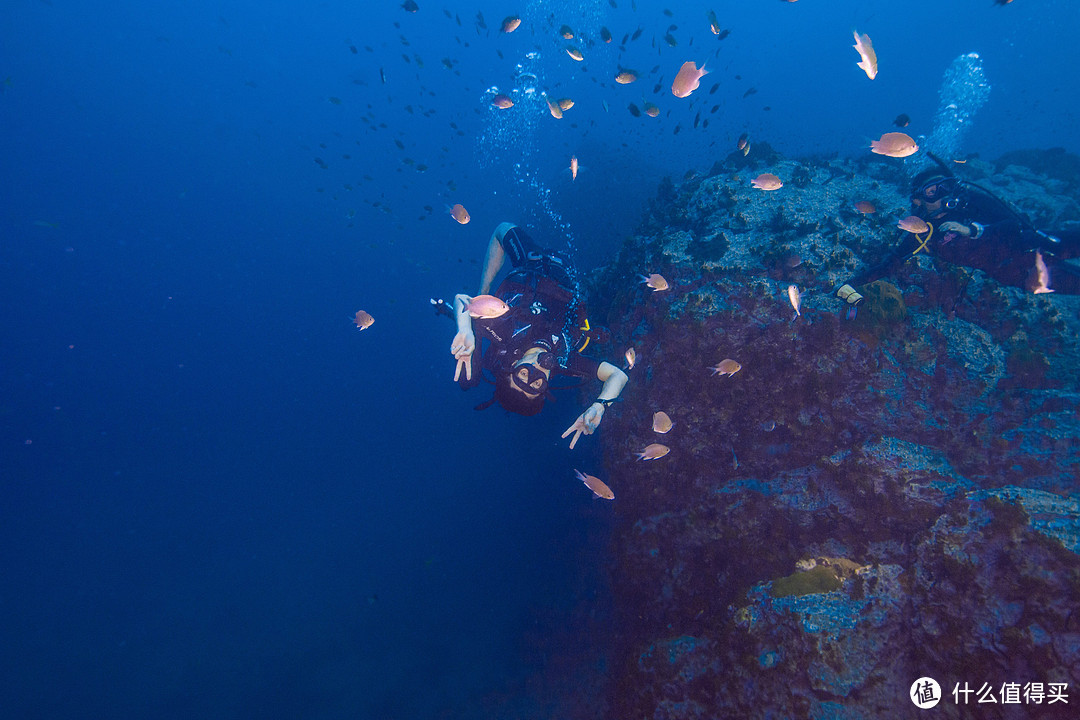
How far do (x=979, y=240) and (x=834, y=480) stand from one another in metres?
4.47

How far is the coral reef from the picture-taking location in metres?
3.37

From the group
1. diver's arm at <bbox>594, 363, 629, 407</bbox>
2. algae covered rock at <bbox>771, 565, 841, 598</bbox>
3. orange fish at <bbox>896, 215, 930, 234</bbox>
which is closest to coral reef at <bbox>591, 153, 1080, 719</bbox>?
algae covered rock at <bbox>771, 565, 841, 598</bbox>

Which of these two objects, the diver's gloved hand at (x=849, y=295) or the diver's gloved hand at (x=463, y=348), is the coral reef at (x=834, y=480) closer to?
the diver's gloved hand at (x=849, y=295)

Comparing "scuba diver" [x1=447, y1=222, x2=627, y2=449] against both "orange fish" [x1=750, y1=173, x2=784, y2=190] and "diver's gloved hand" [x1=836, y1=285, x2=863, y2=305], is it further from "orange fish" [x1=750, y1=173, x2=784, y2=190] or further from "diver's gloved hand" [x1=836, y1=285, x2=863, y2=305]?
"diver's gloved hand" [x1=836, y1=285, x2=863, y2=305]

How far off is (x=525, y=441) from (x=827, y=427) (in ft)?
27.9

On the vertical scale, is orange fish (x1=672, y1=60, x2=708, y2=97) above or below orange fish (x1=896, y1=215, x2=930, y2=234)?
above

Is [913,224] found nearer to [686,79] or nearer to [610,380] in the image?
[686,79]

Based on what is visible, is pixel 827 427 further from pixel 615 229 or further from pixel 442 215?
pixel 442 215

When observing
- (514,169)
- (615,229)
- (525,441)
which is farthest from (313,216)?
(525,441)

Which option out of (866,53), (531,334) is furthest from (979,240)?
(531,334)

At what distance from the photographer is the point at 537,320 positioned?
5.39 meters

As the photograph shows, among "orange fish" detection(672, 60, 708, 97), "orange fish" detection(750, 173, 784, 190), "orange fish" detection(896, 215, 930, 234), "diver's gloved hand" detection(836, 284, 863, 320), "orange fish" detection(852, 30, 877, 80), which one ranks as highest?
"orange fish" detection(672, 60, 708, 97)

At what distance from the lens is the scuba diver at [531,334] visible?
4523 mm

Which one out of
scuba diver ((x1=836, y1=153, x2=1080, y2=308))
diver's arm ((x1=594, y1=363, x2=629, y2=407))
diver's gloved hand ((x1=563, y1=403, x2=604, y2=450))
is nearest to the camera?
diver's gloved hand ((x1=563, y1=403, x2=604, y2=450))
